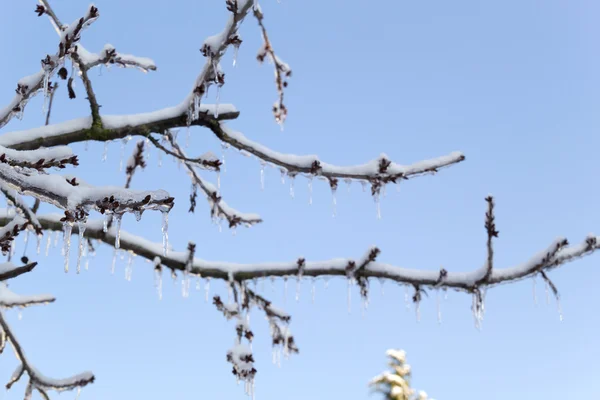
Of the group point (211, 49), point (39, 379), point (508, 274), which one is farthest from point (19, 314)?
point (508, 274)

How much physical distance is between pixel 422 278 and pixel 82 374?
8.15 ft

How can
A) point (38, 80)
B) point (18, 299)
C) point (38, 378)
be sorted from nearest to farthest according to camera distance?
point (38, 80), point (18, 299), point (38, 378)

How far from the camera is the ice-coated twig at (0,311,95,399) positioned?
12.8 feet

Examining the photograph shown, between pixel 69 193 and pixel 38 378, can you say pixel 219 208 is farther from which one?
pixel 69 193

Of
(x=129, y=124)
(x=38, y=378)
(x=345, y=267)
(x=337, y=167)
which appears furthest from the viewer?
(x=38, y=378)

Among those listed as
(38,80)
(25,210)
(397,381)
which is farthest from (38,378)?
(397,381)

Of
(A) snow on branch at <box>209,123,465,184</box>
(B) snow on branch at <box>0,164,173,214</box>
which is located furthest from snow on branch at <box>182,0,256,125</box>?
(B) snow on branch at <box>0,164,173,214</box>

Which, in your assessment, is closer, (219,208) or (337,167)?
(337,167)

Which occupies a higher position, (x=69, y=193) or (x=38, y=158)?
(x=38, y=158)

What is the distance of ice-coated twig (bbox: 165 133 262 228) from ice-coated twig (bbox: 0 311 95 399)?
59.8 inches

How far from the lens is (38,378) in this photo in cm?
404

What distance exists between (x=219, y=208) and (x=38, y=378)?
1825 mm

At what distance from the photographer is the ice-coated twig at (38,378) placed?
3.90 metres

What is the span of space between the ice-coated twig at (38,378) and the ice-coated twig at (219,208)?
4.98ft
